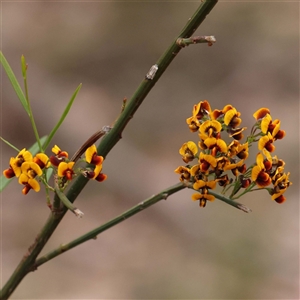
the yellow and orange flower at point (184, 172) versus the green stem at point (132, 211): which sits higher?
the yellow and orange flower at point (184, 172)

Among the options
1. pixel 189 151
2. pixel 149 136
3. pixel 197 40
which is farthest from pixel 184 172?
pixel 149 136

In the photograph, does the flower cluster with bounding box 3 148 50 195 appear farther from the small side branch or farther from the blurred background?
the blurred background

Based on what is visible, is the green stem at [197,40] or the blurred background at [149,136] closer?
the green stem at [197,40]

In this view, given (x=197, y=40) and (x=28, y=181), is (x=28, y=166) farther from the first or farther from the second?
(x=197, y=40)

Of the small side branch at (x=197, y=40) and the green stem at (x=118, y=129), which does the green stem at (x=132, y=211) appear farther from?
the small side branch at (x=197, y=40)

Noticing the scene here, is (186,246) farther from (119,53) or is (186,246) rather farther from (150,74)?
(150,74)

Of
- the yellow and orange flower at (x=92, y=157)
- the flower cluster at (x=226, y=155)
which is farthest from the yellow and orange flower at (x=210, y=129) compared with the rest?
the yellow and orange flower at (x=92, y=157)

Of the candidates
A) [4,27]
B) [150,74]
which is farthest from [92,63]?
[150,74]

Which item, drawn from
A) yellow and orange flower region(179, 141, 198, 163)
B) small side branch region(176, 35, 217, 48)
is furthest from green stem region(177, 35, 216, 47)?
yellow and orange flower region(179, 141, 198, 163)
